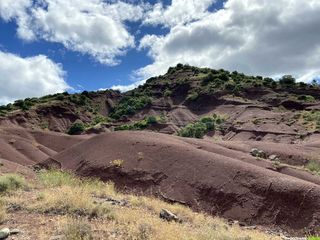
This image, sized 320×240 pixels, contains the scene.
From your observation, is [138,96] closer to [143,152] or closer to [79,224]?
[143,152]

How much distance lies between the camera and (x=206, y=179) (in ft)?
71.4

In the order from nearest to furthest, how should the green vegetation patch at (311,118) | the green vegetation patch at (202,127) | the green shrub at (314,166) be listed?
the green shrub at (314,166), the green vegetation patch at (311,118), the green vegetation patch at (202,127)

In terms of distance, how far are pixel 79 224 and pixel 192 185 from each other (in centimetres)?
1245

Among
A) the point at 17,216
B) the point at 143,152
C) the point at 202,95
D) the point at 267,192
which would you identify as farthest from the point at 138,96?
the point at 17,216

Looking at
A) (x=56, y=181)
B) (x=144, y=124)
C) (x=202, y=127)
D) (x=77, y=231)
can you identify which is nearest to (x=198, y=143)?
(x=56, y=181)

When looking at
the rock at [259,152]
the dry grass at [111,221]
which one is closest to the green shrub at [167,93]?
the rock at [259,152]

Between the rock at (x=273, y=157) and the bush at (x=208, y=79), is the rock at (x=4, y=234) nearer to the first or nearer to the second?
the rock at (x=273, y=157)

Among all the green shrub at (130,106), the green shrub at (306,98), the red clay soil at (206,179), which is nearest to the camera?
the red clay soil at (206,179)

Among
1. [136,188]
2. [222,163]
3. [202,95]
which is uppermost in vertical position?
[202,95]

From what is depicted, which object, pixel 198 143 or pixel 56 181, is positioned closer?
pixel 56 181

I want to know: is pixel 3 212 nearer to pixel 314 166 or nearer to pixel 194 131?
pixel 314 166

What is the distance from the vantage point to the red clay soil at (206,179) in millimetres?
18772

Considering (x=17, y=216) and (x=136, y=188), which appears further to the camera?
(x=136, y=188)

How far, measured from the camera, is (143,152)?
26.2 m
